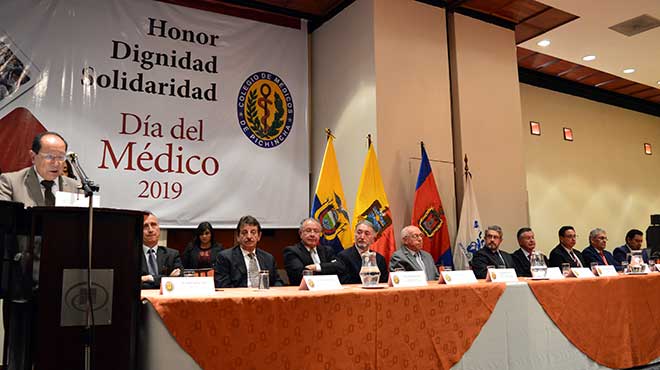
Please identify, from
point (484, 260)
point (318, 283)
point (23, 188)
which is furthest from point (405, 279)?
point (484, 260)

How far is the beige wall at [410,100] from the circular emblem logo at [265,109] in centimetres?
102

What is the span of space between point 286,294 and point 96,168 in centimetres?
283

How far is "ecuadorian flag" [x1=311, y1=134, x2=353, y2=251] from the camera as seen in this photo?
455 cm

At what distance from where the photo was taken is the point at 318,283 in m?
2.38

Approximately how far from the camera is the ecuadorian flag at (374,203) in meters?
4.48

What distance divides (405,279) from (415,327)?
0.92 ft

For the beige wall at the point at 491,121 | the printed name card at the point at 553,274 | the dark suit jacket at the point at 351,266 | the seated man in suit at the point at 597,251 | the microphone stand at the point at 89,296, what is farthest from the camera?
the seated man in suit at the point at 597,251

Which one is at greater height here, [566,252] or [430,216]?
[430,216]

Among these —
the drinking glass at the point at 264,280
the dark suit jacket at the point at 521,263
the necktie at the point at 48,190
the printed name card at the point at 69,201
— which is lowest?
the dark suit jacket at the point at 521,263

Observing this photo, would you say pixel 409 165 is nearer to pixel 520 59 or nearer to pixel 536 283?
pixel 536 283

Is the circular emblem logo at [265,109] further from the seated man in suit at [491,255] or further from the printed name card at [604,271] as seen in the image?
the printed name card at [604,271]

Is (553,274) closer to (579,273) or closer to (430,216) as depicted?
(579,273)

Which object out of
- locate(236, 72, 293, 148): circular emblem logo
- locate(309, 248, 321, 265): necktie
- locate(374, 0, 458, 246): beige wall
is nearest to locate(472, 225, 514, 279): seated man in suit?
locate(374, 0, 458, 246): beige wall

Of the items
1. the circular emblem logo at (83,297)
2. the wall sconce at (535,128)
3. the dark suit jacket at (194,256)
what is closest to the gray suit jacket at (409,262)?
the dark suit jacket at (194,256)
